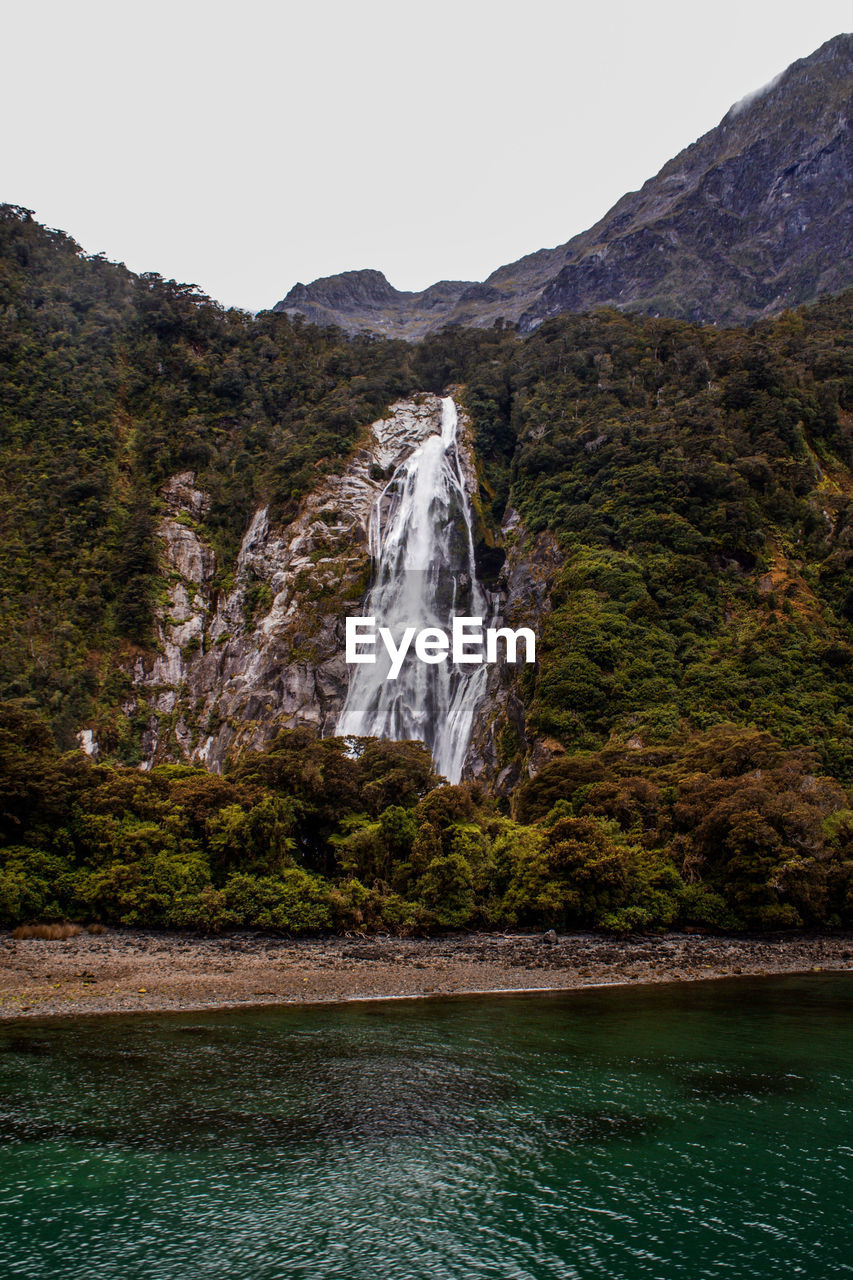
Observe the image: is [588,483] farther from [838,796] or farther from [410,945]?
[410,945]

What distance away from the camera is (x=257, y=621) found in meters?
60.1

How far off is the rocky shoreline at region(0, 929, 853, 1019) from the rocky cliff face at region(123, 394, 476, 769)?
1045 inches

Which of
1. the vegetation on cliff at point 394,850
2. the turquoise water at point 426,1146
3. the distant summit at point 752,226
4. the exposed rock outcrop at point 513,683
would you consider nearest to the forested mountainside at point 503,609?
the vegetation on cliff at point 394,850

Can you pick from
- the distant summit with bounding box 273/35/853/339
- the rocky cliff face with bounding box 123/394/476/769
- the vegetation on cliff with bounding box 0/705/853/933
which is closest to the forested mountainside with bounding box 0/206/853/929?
the vegetation on cliff with bounding box 0/705/853/933

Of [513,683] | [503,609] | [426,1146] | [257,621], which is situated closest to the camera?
[426,1146]

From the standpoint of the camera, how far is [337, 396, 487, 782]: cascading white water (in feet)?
169

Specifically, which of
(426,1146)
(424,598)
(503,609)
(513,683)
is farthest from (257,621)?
(426,1146)

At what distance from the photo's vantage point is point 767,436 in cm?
5506

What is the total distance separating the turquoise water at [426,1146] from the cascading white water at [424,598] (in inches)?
1230

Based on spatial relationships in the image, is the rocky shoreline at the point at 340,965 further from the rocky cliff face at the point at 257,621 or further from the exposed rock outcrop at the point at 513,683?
the rocky cliff face at the point at 257,621

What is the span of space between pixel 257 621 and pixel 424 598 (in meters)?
12.7

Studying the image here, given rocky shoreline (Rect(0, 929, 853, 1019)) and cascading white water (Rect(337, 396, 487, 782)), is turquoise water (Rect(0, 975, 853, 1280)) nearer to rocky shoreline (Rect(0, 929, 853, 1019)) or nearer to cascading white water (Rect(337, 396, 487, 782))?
rocky shoreline (Rect(0, 929, 853, 1019))

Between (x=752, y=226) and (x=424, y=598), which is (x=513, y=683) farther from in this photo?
(x=752, y=226)

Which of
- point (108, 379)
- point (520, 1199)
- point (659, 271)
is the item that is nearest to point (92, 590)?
point (108, 379)
